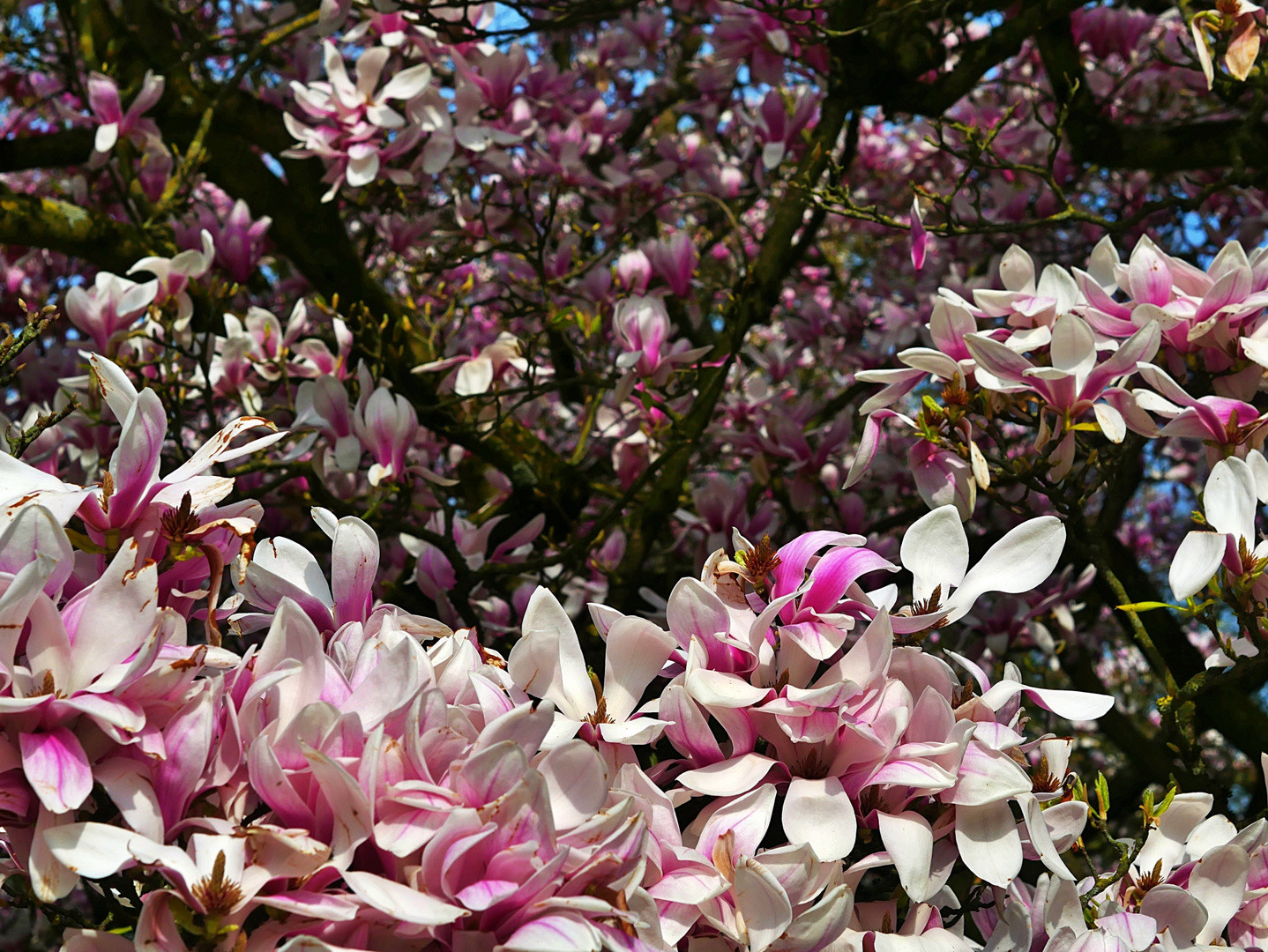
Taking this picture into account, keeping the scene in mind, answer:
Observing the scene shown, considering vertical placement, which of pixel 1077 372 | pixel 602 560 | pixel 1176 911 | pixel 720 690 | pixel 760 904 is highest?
pixel 1077 372

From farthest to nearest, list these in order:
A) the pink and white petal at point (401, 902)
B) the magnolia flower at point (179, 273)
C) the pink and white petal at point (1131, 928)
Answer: the magnolia flower at point (179, 273) → the pink and white petal at point (1131, 928) → the pink and white petal at point (401, 902)

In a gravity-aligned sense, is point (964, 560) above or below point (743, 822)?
above

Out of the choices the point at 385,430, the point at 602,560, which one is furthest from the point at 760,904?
the point at 602,560

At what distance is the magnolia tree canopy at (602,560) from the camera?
33.5 inches

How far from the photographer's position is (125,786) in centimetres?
85

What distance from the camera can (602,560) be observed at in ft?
8.61


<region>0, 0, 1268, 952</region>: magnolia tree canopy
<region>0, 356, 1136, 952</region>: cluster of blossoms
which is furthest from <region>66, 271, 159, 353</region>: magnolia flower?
<region>0, 356, 1136, 952</region>: cluster of blossoms

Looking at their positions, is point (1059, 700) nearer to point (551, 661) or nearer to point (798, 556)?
point (798, 556)

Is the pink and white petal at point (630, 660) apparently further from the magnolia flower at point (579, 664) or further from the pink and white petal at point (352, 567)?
the pink and white petal at point (352, 567)

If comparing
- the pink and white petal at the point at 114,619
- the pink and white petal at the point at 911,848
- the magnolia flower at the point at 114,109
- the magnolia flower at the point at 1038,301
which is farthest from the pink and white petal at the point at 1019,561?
the magnolia flower at the point at 114,109

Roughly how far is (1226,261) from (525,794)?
3.98ft

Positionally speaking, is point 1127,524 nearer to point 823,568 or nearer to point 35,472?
point 823,568

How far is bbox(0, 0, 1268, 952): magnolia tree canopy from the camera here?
2.79ft

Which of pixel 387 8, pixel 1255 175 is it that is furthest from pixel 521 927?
pixel 387 8
